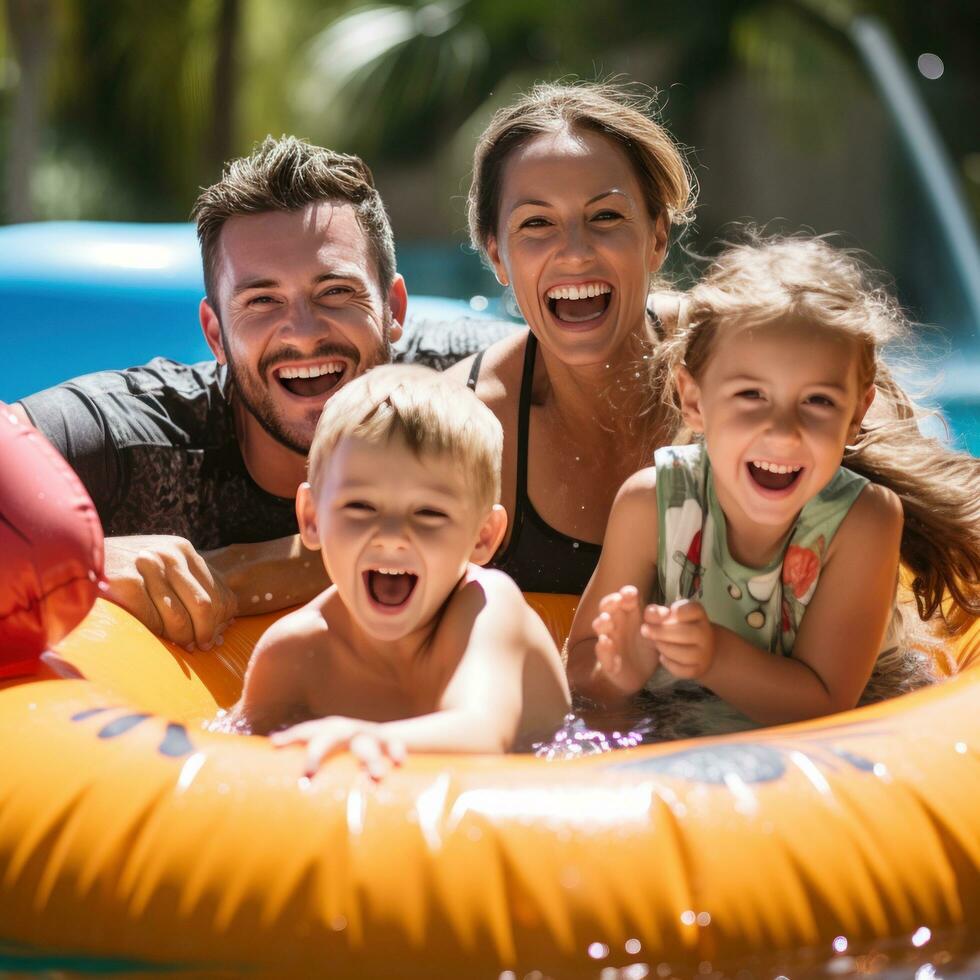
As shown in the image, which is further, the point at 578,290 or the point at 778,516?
the point at 578,290

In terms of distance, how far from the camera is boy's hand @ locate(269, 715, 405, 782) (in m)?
1.61

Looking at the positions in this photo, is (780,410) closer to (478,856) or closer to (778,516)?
(778,516)

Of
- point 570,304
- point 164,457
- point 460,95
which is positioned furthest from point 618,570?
point 460,95

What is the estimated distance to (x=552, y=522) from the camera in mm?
2787

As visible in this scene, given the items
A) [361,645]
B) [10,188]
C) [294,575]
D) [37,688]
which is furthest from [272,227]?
[10,188]

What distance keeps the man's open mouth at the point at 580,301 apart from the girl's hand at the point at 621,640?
80cm

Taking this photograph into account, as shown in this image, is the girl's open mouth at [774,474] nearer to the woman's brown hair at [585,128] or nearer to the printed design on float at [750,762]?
the printed design on float at [750,762]

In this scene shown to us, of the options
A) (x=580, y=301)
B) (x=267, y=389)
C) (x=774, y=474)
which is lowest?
(x=774, y=474)

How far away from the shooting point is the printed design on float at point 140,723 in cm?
165

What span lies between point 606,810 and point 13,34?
9037 mm

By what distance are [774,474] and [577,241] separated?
0.73 meters

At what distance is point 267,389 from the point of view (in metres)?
2.77

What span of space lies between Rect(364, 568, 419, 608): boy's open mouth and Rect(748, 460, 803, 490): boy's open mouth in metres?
0.51

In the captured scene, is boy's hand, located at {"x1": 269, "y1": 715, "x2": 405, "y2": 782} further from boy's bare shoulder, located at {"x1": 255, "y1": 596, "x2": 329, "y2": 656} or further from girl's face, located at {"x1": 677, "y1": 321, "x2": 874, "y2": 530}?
girl's face, located at {"x1": 677, "y1": 321, "x2": 874, "y2": 530}
